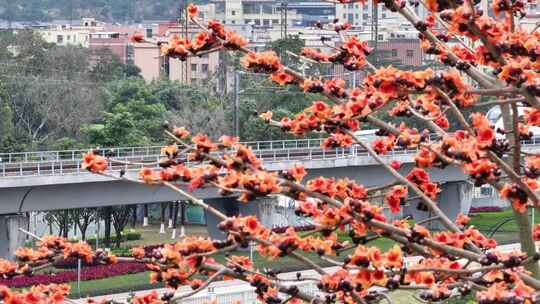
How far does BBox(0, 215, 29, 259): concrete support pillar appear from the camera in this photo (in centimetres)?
3444

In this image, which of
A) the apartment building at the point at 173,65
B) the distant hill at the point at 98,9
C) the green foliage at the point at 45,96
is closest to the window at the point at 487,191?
the green foliage at the point at 45,96

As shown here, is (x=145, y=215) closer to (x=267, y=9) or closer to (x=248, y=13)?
(x=248, y=13)

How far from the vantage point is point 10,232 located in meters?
34.5

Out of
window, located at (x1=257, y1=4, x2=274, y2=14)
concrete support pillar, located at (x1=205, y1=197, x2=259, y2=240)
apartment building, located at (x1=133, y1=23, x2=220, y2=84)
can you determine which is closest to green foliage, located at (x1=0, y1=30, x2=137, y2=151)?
apartment building, located at (x1=133, y1=23, x2=220, y2=84)

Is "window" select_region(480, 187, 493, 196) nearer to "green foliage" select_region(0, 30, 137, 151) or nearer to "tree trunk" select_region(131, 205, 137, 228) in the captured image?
"tree trunk" select_region(131, 205, 137, 228)

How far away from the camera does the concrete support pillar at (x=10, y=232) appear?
34438mm

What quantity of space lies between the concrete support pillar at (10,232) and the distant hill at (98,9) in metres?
142

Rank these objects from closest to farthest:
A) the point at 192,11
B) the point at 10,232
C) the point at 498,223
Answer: the point at 192,11 → the point at 10,232 → the point at 498,223

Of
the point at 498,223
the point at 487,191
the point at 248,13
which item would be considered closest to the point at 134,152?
the point at 498,223

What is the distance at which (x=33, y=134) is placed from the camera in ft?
204

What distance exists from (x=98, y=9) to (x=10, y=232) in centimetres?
15136

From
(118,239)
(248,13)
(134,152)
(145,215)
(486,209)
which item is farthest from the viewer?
(248,13)

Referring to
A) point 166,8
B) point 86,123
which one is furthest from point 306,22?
point 86,123

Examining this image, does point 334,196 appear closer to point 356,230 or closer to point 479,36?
point 356,230
